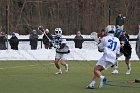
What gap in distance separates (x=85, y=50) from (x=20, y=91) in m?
18.1

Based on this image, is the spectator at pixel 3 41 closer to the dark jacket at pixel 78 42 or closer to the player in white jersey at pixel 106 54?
the dark jacket at pixel 78 42

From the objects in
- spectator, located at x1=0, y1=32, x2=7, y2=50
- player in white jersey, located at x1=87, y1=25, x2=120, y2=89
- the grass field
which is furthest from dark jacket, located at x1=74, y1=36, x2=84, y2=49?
player in white jersey, located at x1=87, y1=25, x2=120, y2=89

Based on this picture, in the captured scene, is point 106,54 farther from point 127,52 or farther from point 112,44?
point 127,52

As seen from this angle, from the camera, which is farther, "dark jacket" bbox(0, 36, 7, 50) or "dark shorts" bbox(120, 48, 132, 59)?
"dark jacket" bbox(0, 36, 7, 50)

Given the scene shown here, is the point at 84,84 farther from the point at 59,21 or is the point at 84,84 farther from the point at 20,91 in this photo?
A: the point at 59,21

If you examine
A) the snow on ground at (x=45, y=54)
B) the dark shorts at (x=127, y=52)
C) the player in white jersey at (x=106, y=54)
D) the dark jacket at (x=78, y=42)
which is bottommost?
the snow on ground at (x=45, y=54)

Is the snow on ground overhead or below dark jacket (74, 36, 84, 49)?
below


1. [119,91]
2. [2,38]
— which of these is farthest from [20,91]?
[2,38]

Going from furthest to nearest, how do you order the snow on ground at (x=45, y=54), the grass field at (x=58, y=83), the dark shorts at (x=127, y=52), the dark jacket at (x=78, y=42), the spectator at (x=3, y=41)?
the dark jacket at (x=78, y=42) < the spectator at (x=3, y=41) < the snow on ground at (x=45, y=54) < the dark shorts at (x=127, y=52) < the grass field at (x=58, y=83)

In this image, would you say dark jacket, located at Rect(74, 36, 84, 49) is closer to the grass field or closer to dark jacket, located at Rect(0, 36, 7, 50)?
dark jacket, located at Rect(0, 36, 7, 50)

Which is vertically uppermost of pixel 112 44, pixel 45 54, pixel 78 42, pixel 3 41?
pixel 112 44

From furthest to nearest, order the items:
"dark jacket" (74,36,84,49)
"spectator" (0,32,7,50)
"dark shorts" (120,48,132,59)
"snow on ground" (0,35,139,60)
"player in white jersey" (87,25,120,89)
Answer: "dark jacket" (74,36,84,49) → "spectator" (0,32,7,50) → "snow on ground" (0,35,139,60) → "dark shorts" (120,48,132,59) → "player in white jersey" (87,25,120,89)

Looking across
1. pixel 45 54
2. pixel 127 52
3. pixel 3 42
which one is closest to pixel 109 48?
pixel 127 52

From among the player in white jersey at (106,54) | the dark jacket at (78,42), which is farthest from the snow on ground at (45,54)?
the player in white jersey at (106,54)
